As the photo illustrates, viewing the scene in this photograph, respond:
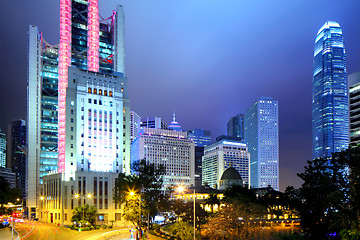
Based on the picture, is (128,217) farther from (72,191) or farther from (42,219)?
(42,219)

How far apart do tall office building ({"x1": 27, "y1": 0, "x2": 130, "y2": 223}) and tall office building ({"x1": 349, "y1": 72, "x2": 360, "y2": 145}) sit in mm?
91728

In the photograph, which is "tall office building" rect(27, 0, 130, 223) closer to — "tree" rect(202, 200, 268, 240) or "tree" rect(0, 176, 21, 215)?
"tree" rect(0, 176, 21, 215)

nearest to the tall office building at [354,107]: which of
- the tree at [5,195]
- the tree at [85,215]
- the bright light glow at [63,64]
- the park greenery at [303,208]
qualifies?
the park greenery at [303,208]

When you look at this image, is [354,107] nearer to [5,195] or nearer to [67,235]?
[67,235]

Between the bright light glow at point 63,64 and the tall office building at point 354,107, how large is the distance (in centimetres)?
11306

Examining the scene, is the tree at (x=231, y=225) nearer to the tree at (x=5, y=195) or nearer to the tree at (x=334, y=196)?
the tree at (x=334, y=196)

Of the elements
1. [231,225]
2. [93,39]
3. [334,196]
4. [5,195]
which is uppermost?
[93,39]

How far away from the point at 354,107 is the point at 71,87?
370ft

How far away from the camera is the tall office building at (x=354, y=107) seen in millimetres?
132250

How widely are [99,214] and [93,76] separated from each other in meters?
50.3

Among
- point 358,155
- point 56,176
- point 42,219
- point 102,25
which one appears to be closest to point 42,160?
point 42,219

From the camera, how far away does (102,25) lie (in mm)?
165000

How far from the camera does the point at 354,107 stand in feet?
442

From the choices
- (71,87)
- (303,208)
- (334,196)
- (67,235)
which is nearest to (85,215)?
(67,235)
